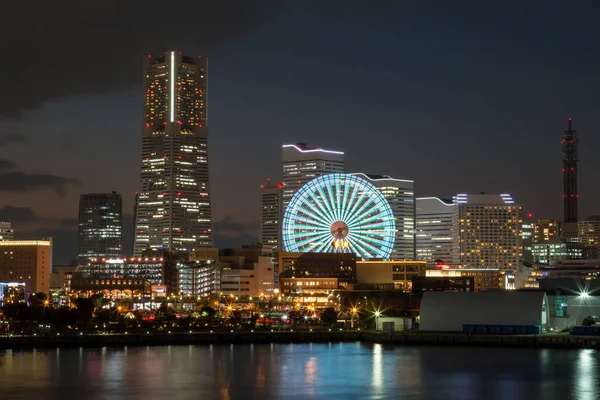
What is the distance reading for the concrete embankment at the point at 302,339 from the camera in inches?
3772

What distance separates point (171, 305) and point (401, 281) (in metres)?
37.5

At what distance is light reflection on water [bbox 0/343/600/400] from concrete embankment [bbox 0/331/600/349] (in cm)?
335

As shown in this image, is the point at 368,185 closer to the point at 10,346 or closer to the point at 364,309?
the point at 364,309

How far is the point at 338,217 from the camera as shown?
145500mm

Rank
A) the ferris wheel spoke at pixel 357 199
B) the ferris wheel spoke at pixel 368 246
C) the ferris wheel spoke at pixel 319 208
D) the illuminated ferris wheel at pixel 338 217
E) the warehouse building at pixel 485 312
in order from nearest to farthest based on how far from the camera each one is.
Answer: the warehouse building at pixel 485 312
the ferris wheel spoke at pixel 319 208
the ferris wheel spoke at pixel 357 199
the illuminated ferris wheel at pixel 338 217
the ferris wheel spoke at pixel 368 246

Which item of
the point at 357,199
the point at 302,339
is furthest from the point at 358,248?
the point at 302,339

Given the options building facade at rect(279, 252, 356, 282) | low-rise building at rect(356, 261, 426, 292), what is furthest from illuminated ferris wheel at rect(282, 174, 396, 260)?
low-rise building at rect(356, 261, 426, 292)

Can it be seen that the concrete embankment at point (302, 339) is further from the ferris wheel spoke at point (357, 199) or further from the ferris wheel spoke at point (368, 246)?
the ferris wheel spoke at point (357, 199)

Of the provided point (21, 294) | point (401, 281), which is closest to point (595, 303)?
point (401, 281)

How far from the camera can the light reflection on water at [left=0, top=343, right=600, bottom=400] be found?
220 ft

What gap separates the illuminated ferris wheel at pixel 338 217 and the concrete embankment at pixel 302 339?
117 feet

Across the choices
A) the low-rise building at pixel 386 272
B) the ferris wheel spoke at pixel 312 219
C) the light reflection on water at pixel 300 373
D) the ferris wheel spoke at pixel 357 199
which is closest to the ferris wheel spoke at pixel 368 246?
the ferris wheel spoke at pixel 357 199

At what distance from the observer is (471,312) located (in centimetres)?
10350

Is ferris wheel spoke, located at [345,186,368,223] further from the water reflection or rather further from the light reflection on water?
the water reflection
